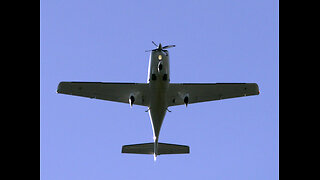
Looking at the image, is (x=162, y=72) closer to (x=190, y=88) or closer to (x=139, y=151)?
(x=190, y=88)

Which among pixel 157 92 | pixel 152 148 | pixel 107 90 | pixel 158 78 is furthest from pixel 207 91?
pixel 107 90

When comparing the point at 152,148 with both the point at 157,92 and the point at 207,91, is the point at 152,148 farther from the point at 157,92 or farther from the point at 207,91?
the point at 157,92

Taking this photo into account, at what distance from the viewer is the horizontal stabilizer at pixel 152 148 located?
3100 centimetres

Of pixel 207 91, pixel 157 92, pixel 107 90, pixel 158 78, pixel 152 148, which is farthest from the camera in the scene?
pixel 152 148

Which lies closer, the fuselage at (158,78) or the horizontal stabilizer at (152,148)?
the fuselage at (158,78)

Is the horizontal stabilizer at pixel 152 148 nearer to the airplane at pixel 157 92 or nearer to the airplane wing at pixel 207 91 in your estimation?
the airplane at pixel 157 92

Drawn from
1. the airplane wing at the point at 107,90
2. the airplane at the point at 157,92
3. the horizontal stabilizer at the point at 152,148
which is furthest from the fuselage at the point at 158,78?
the horizontal stabilizer at the point at 152,148

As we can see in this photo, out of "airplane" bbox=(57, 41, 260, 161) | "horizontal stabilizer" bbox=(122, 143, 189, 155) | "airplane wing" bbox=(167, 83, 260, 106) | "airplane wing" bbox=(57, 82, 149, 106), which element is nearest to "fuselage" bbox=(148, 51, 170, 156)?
"airplane" bbox=(57, 41, 260, 161)

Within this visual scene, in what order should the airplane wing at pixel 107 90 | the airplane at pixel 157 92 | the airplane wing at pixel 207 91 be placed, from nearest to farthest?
the airplane at pixel 157 92 < the airplane wing at pixel 107 90 < the airplane wing at pixel 207 91

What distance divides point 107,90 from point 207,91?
25.9ft

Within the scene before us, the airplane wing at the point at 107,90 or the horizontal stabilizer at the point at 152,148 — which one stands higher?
the airplane wing at the point at 107,90

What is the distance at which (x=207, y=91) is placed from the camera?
93.4ft

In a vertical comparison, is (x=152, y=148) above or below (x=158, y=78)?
below

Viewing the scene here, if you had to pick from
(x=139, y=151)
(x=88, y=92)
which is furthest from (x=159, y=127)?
(x=88, y=92)
